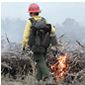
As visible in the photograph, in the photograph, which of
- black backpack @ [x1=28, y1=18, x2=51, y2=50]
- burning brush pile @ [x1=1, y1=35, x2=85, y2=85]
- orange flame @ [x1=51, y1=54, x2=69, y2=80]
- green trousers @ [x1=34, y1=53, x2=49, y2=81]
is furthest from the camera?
burning brush pile @ [x1=1, y1=35, x2=85, y2=85]


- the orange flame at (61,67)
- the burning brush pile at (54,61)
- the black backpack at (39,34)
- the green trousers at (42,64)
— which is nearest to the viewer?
the black backpack at (39,34)

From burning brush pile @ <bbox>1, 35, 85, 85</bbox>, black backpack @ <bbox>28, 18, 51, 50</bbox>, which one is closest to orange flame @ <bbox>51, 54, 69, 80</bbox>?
burning brush pile @ <bbox>1, 35, 85, 85</bbox>

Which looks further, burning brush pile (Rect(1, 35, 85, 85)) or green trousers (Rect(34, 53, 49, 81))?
burning brush pile (Rect(1, 35, 85, 85))

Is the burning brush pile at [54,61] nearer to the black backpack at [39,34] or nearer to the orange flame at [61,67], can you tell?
the orange flame at [61,67]

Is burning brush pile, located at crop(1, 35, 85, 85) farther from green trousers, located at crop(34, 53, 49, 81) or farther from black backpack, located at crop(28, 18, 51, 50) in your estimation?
black backpack, located at crop(28, 18, 51, 50)

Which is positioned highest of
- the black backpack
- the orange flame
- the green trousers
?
the black backpack

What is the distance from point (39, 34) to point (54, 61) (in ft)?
5.36

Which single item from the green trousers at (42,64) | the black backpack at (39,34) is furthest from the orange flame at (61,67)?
the black backpack at (39,34)

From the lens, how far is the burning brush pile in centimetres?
1395

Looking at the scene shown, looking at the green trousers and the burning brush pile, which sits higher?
the green trousers

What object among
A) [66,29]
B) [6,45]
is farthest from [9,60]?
[66,29]

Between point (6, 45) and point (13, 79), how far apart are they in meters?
1.21

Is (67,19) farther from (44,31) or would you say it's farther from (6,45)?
(44,31)

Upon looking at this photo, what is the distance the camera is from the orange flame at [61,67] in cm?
1376
